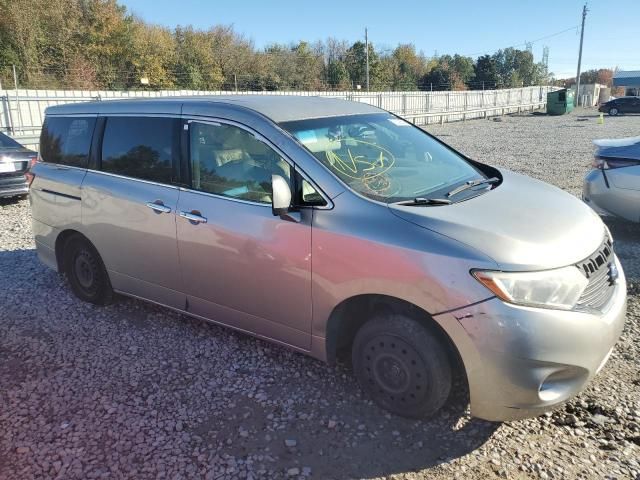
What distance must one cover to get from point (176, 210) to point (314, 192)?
3.85ft

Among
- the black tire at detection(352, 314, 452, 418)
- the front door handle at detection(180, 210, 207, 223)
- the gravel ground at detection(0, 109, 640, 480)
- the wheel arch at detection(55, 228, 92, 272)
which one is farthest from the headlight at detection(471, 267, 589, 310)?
the wheel arch at detection(55, 228, 92, 272)

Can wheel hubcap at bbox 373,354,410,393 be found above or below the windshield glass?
below

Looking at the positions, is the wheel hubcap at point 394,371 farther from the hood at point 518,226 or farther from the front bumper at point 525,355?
the hood at point 518,226

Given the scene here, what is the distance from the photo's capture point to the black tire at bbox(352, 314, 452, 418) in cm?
283

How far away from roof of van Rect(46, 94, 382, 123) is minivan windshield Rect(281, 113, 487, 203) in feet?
0.32

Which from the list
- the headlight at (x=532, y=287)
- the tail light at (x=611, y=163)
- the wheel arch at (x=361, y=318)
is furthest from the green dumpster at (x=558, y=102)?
the headlight at (x=532, y=287)

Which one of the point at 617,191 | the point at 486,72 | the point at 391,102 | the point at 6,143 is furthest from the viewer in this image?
the point at 486,72

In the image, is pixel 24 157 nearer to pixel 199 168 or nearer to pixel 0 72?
pixel 199 168

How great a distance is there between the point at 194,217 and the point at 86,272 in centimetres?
178

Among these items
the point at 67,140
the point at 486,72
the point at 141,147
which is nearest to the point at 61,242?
the point at 67,140

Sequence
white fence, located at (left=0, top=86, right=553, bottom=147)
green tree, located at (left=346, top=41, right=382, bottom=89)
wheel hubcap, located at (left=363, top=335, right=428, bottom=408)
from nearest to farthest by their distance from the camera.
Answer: wheel hubcap, located at (left=363, top=335, right=428, bottom=408) → white fence, located at (left=0, top=86, right=553, bottom=147) → green tree, located at (left=346, top=41, right=382, bottom=89)

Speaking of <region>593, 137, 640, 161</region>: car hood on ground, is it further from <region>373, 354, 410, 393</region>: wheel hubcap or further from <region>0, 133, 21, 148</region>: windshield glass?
<region>0, 133, 21, 148</region>: windshield glass

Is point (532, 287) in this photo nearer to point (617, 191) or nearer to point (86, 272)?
point (86, 272)

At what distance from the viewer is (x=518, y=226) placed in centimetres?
286
